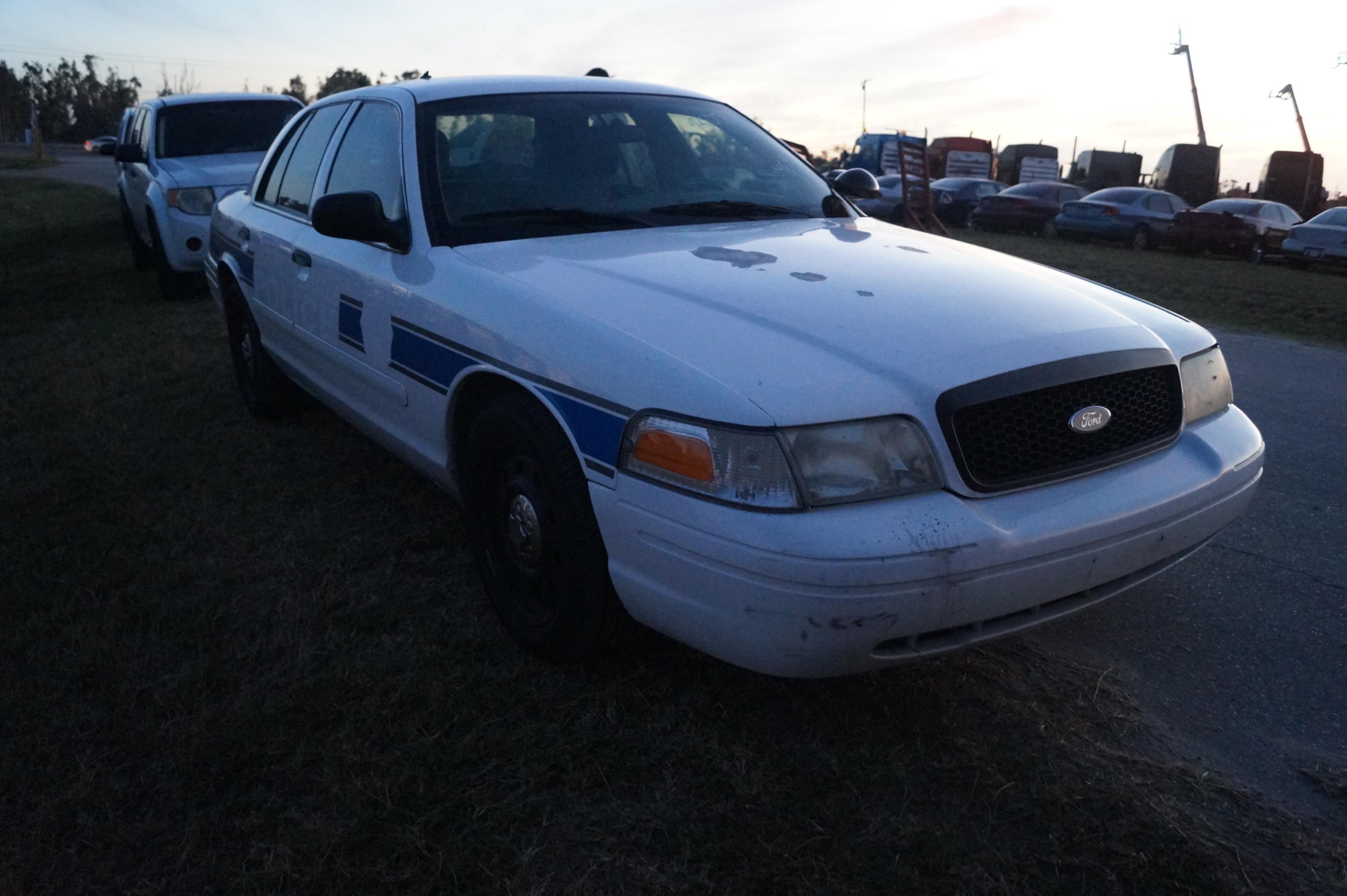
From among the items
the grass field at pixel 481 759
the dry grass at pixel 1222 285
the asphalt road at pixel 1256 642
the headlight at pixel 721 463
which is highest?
the headlight at pixel 721 463

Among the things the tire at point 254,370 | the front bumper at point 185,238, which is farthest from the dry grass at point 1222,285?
the tire at point 254,370

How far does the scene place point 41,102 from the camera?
274 feet

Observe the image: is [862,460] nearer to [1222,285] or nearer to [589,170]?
[589,170]

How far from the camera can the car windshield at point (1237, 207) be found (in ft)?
62.6

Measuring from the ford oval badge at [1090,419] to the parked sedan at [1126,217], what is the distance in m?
19.5

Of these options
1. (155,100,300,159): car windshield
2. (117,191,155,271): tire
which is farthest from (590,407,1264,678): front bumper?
(117,191,155,271): tire

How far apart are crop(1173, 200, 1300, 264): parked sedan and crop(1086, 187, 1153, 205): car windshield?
108 centimetres

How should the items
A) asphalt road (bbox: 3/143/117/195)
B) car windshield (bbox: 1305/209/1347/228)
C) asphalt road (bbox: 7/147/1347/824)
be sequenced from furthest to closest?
asphalt road (bbox: 3/143/117/195), car windshield (bbox: 1305/209/1347/228), asphalt road (bbox: 7/147/1347/824)

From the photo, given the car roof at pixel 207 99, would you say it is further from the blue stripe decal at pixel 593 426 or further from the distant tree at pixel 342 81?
the distant tree at pixel 342 81

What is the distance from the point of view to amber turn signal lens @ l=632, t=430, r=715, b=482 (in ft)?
7.18

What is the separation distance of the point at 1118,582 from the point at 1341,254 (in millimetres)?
16481

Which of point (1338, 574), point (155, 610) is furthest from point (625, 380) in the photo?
point (1338, 574)

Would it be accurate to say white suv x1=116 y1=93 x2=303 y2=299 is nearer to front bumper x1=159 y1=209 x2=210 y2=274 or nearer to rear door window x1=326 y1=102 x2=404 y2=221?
front bumper x1=159 y1=209 x2=210 y2=274

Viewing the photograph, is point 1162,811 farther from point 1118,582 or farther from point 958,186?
point 958,186
